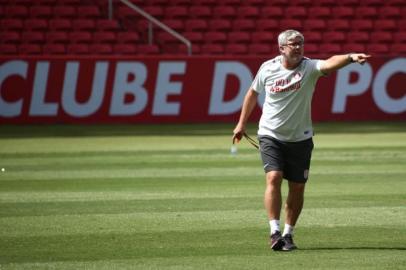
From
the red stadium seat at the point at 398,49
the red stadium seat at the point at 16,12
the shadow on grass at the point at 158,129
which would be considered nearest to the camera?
the shadow on grass at the point at 158,129

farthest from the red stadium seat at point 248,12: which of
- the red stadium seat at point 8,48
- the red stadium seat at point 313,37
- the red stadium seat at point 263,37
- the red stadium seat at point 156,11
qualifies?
the red stadium seat at point 8,48

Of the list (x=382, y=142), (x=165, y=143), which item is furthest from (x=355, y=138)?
(x=165, y=143)

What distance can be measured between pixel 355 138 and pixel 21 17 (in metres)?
11.4

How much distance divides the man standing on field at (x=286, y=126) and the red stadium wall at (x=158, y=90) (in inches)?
664

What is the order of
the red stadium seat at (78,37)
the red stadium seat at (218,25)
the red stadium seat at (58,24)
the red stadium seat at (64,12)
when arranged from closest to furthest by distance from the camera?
the red stadium seat at (78,37) → the red stadium seat at (58,24) → the red stadium seat at (64,12) → the red stadium seat at (218,25)

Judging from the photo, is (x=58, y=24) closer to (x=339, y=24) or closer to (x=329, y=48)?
(x=329, y=48)

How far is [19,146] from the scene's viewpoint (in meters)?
21.2

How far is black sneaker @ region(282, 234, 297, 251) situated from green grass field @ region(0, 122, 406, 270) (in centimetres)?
11

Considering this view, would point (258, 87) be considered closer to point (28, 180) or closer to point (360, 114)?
point (28, 180)

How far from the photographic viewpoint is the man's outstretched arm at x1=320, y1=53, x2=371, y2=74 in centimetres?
908

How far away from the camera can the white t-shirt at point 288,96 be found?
9.77m

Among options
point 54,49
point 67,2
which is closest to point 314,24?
point 67,2

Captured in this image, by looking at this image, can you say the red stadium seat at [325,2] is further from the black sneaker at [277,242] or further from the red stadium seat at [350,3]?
the black sneaker at [277,242]

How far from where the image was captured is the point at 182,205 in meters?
12.8
